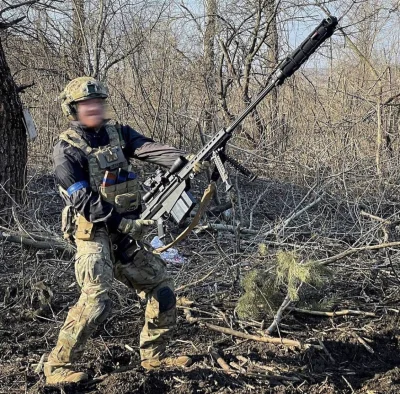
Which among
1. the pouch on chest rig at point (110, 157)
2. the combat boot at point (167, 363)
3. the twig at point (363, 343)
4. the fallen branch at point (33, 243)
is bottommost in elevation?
the twig at point (363, 343)

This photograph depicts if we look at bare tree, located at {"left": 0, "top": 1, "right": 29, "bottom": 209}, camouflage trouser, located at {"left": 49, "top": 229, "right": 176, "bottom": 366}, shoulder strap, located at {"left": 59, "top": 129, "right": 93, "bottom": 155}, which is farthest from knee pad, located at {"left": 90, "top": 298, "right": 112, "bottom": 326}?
bare tree, located at {"left": 0, "top": 1, "right": 29, "bottom": 209}

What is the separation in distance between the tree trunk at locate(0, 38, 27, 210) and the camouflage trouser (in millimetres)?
2624

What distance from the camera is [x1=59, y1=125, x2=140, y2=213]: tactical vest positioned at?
2953mm

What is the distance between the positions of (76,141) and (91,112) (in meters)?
0.19

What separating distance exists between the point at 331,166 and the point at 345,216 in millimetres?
1079

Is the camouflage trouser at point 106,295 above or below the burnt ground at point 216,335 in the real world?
above

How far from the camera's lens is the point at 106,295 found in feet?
9.61

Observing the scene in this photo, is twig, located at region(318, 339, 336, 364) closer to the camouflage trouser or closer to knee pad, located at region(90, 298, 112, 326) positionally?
the camouflage trouser

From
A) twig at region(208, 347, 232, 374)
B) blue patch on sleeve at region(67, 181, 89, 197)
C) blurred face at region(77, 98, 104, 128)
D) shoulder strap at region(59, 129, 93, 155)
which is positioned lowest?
twig at region(208, 347, 232, 374)

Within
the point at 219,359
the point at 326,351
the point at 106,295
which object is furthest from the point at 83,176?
the point at 326,351

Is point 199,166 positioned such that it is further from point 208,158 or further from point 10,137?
point 10,137

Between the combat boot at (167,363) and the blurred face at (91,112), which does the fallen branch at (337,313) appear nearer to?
the combat boot at (167,363)

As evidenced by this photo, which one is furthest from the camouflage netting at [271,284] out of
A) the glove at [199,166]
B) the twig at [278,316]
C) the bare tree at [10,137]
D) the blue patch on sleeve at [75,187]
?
the bare tree at [10,137]

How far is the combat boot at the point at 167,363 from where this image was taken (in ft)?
10.7
